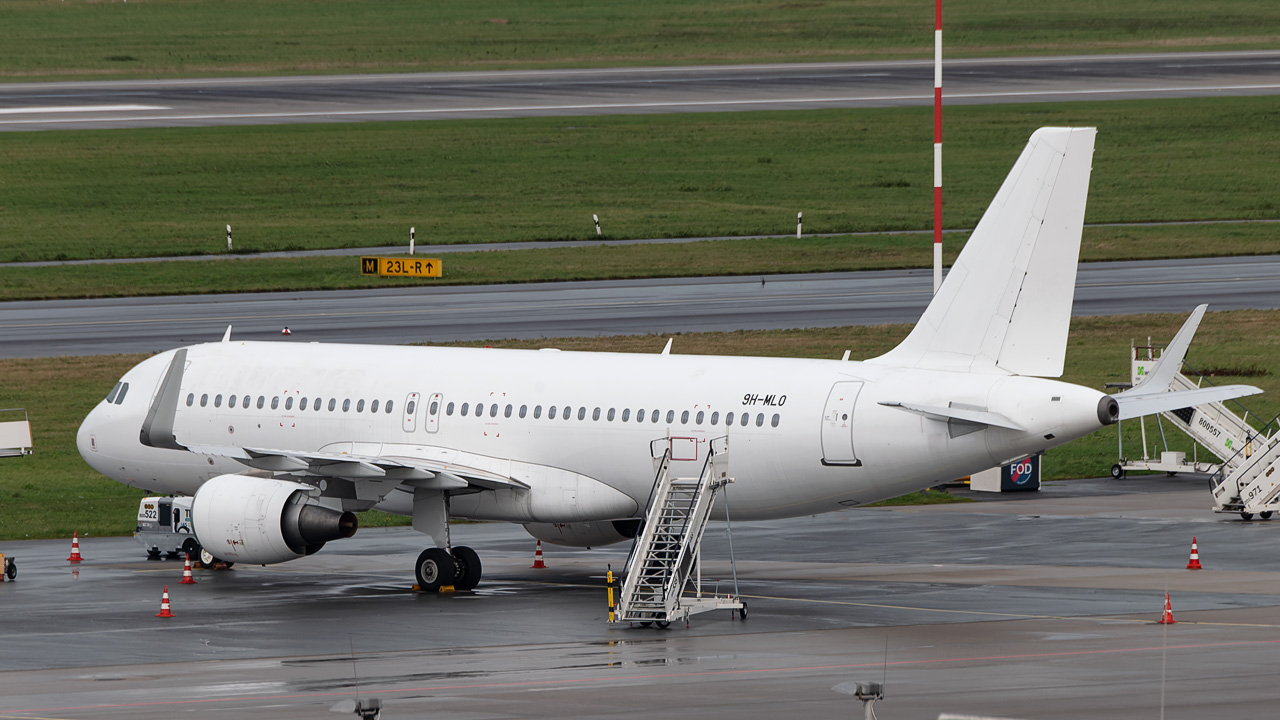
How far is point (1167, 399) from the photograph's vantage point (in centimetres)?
3203

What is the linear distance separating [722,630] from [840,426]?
4.52m

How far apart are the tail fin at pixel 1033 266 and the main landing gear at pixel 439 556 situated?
34.1 feet

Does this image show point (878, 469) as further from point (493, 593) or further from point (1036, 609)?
point (493, 593)

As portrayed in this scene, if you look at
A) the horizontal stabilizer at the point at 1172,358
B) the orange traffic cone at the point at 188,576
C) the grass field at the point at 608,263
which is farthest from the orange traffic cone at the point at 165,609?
the grass field at the point at 608,263

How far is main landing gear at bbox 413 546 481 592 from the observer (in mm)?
37219

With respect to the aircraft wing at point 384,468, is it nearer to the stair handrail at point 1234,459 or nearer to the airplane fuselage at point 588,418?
the airplane fuselage at point 588,418

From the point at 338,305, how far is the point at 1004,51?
76285 mm

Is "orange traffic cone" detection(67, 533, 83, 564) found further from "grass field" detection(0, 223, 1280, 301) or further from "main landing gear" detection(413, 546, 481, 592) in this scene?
"grass field" detection(0, 223, 1280, 301)

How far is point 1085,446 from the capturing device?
57.7 metres

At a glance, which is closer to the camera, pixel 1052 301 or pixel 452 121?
pixel 1052 301

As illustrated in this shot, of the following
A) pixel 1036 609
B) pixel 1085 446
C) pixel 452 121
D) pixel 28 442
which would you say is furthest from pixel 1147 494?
pixel 452 121

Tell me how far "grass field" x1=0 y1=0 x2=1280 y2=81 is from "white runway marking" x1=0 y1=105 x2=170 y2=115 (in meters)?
14.5

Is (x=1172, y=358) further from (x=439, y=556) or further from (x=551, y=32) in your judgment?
(x=551, y=32)

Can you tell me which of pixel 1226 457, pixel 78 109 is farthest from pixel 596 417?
pixel 78 109
